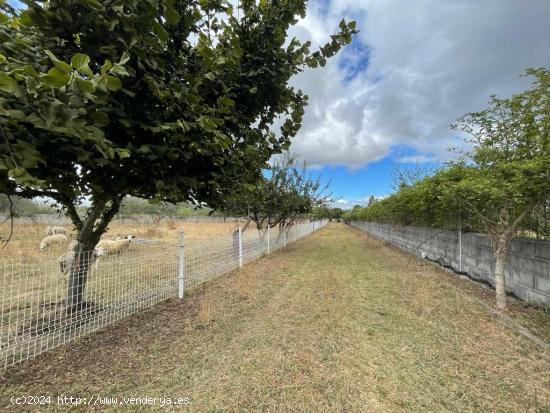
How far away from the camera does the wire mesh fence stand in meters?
3.20

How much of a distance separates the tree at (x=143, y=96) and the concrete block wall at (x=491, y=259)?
437 cm

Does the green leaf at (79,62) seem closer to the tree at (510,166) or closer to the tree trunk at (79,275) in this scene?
the tree trunk at (79,275)

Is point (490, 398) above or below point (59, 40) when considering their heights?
below

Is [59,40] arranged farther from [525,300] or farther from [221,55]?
[525,300]

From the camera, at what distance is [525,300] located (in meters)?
4.86

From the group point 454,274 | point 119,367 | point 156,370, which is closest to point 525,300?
point 454,274

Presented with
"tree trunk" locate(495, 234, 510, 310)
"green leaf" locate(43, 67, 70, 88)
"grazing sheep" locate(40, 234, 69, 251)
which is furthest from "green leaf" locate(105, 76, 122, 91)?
"grazing sheep" locate(40, 234, 69, 251)

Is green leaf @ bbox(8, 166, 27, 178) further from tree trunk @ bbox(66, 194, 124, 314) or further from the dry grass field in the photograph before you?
tree trunk @ bbox(66, 194, 124, 314)

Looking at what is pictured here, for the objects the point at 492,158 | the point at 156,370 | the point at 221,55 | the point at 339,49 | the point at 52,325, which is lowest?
the point at 156,370

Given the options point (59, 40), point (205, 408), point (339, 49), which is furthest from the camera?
point (339, 49)

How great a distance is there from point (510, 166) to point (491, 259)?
9.33ft

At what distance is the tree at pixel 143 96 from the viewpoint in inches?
53.4

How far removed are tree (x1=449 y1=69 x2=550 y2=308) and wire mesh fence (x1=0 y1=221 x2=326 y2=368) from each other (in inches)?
197

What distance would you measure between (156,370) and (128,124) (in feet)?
7.61
